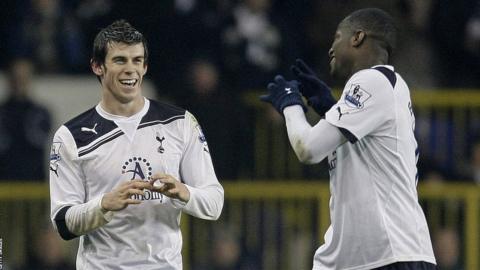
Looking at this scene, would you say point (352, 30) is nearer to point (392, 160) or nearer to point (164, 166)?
point (392, 160)

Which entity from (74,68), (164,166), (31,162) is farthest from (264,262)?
(164,166)

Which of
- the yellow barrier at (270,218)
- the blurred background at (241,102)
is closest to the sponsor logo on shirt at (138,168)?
the blurred background at (241,102)

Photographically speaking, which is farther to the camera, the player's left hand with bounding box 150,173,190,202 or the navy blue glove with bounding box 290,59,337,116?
the navy blue glove with bounding box 290,59,337,116

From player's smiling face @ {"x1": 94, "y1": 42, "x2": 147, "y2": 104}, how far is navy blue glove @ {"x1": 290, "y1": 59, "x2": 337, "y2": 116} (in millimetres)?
789

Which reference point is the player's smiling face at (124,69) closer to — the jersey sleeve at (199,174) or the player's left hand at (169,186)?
the jersey sleeve at (199,174)

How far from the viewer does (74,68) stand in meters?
12.2

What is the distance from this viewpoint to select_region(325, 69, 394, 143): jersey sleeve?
20.1ft

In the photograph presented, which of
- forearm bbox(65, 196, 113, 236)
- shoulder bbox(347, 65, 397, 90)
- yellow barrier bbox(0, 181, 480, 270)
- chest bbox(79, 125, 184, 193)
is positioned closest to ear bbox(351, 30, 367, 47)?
shoulder bbox(347, 65, 397, 90)

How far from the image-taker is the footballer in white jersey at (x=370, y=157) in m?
6.16

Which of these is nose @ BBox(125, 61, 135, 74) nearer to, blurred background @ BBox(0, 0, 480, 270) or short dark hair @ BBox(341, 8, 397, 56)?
short dark hair @ BBox(341, 8, 397, 56)

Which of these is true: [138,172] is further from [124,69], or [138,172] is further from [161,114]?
[124,69]

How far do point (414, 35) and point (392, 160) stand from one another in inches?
244

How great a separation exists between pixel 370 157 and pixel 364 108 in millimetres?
255

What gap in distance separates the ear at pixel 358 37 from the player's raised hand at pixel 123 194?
4.18ft
